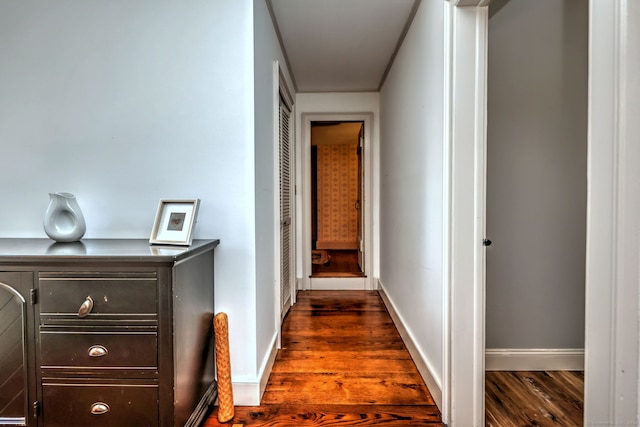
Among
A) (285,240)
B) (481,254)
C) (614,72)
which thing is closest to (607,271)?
(614,72)

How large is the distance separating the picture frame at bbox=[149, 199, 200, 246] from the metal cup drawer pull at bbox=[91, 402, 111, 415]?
63 centimetres

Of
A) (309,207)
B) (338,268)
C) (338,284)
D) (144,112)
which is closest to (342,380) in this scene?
(144,112)

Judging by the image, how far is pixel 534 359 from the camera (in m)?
1.92

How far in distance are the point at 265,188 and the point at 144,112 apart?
2.37ft

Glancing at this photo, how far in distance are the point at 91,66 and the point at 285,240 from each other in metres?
1.94

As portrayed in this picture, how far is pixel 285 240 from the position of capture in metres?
3.04

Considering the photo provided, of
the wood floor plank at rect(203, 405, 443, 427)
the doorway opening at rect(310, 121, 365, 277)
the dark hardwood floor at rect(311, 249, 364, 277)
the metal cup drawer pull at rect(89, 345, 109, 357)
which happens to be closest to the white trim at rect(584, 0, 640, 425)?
the wood floor plank at rect(203, 405, 443, 427)

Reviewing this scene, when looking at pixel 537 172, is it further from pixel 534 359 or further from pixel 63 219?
pixel 63 219

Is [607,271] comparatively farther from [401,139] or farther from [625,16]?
[401,139]

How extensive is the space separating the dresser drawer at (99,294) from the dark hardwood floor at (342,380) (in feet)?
2.36

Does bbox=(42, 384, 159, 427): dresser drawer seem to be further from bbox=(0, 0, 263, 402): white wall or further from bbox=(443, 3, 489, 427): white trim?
bbox=(443, 3, 489, 427): white trim

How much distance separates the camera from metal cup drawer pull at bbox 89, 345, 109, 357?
3.85 feet

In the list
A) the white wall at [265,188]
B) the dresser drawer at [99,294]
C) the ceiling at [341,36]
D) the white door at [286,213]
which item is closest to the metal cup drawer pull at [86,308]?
the dresser drawer at [99,294]

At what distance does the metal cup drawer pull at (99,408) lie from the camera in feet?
3.87
